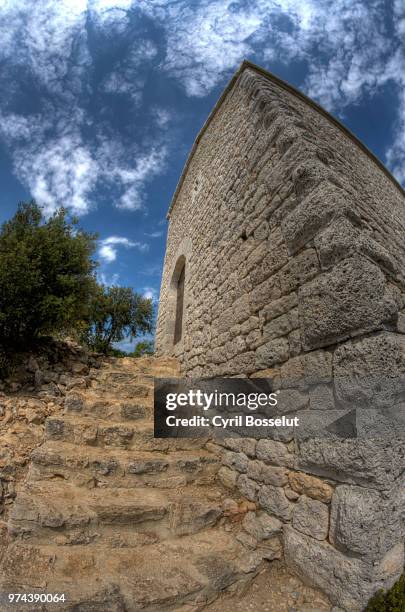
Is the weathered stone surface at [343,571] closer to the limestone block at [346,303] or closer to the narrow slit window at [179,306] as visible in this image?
the limestone block at [346,303]

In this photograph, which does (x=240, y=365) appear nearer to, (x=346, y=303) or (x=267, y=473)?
(x=267, y=473)

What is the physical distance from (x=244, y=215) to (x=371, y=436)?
8.98 ft

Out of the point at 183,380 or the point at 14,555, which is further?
the point at 183,380

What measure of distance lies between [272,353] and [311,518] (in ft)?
3.99

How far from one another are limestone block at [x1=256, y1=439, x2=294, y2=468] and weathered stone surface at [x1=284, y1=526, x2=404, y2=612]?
45cm

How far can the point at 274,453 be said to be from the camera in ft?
7.82

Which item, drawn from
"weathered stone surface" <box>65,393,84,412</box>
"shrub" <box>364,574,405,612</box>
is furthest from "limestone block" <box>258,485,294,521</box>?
"weathered stone surface" <box>65,393,84,412</box>

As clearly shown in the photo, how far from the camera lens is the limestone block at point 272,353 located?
2482 mm

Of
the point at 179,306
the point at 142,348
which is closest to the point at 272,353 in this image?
the point at 179,306

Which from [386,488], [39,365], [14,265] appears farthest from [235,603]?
[14,265]

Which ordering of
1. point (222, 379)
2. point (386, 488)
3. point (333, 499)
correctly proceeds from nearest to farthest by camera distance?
point (386, 488)
point (333, 499)
point (222, 379)

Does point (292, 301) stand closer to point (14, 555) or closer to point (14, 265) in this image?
point (14, 555)

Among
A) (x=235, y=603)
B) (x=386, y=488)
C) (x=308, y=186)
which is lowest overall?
(x=235, y=603)

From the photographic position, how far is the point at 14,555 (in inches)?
75.5
